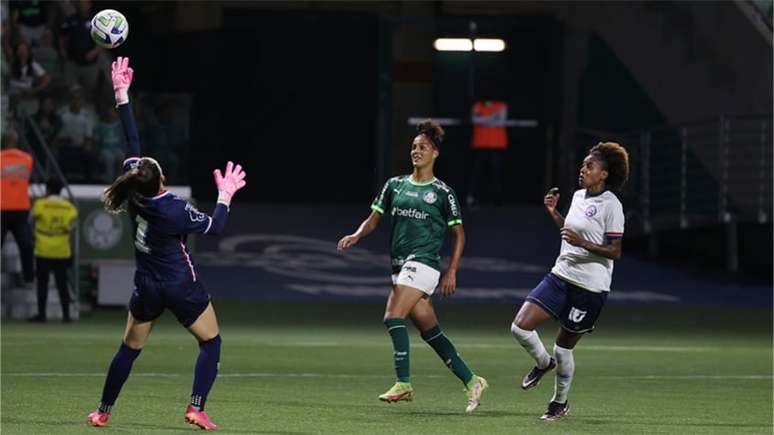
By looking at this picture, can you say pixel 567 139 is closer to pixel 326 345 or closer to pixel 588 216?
pixel 326 345

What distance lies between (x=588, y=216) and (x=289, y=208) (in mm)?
23182

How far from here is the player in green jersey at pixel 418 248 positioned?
13500 mm

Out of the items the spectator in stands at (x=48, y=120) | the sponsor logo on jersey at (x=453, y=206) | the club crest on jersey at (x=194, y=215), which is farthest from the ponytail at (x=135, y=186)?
the spectator in stands at (x=48, y=120)

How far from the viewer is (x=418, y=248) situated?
13562 mm

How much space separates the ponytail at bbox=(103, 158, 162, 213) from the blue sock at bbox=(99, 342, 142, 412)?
38.1 inches

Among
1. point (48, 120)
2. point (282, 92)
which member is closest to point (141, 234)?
point (48, 120)

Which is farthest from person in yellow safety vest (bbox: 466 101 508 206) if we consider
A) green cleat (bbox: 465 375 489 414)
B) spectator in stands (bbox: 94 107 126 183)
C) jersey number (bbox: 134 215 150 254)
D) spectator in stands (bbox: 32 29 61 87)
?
jersey number (bbox: 134 215 150 254)

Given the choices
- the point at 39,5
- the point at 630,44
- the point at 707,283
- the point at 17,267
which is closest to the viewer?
the point at 17,267

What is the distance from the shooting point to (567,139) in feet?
120

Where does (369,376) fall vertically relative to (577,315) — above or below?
below

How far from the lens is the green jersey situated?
1357 centimetres

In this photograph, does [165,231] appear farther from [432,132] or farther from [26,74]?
[26,74]

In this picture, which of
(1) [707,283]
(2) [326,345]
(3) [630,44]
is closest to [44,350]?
(2) [326,345]

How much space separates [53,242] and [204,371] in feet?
40.7
